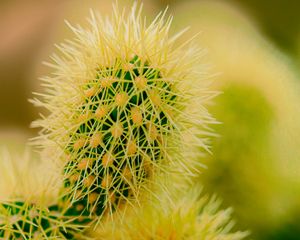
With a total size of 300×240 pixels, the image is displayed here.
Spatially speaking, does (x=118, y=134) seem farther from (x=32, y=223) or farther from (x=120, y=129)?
(x=32, y=223)

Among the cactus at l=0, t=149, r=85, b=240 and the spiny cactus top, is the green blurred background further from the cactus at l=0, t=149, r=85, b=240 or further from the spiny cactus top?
the cactus at l=0, t=149, r=85, b=240

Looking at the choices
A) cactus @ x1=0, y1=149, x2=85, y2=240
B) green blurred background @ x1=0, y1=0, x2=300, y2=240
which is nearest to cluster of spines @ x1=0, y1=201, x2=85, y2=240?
cactus @ x1=0, y1=149, x2=85, y2=240

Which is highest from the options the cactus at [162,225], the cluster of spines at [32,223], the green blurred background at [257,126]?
the green blurred background at [257,126]

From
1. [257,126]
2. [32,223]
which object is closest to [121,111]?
[32,223]

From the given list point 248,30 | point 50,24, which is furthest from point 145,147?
point 50,24

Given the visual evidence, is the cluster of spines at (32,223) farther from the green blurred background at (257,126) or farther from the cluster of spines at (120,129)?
the green blurred background at (257,126)

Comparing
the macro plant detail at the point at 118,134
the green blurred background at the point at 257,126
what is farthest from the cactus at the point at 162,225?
the green blurred background at the point at 257,126

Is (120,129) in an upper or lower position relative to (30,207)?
upper
